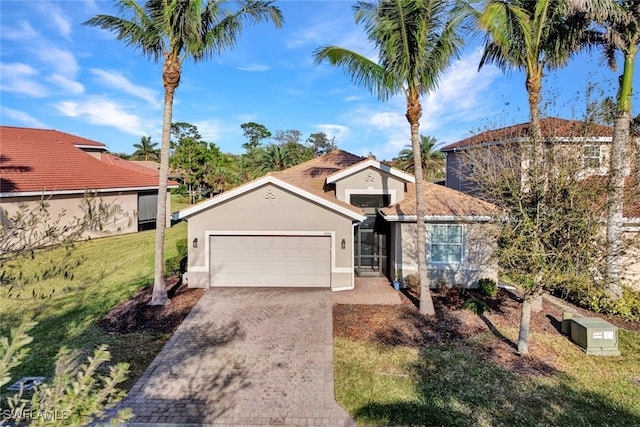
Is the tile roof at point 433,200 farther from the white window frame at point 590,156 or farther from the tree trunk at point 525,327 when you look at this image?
the tree trunk at point 525,327

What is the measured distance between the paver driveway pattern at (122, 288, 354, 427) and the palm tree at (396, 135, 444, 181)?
29.7 m

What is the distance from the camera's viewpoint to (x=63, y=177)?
22.0m

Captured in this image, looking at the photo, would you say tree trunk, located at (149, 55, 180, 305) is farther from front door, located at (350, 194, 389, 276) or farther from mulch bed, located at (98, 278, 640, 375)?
front door, located at (350, 194, 389, 276)

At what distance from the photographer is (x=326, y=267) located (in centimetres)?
1445

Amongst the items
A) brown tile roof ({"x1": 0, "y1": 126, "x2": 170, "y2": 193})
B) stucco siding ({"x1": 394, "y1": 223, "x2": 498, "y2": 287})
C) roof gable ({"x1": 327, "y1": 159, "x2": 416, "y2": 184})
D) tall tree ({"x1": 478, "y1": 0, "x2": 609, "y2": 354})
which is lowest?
stucco siding ({"x1": 394, "y1": 223, "x2": 498, "y2": 287})

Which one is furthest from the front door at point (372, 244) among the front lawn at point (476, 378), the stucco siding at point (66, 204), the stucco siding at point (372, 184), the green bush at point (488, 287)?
the stucco siding at point (66, 204)

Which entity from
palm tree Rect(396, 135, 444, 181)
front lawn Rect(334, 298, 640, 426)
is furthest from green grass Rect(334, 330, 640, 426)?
palm tree Rect(396, 135, 444, 181)

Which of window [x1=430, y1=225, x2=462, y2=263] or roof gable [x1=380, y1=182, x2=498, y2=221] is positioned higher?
roof gable [x1=380, y1=182, x2=498, y2=221]

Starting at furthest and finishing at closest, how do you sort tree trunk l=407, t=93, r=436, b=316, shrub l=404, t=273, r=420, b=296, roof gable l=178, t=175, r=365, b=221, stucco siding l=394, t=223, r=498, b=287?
stucco siding l=394, t=223, r=498, b=287
shrub l=404, t=273, r=420, b=296
roof gable l=178, t=175, r=365, b=221
tree trunk l=407, t=93, r=436, b=316

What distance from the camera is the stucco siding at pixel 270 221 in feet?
46.5

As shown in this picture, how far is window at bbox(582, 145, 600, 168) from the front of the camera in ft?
28.6

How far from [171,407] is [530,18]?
15029 mm

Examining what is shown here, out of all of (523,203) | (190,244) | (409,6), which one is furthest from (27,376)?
(409,6)

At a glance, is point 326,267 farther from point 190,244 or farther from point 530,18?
point 530,18
